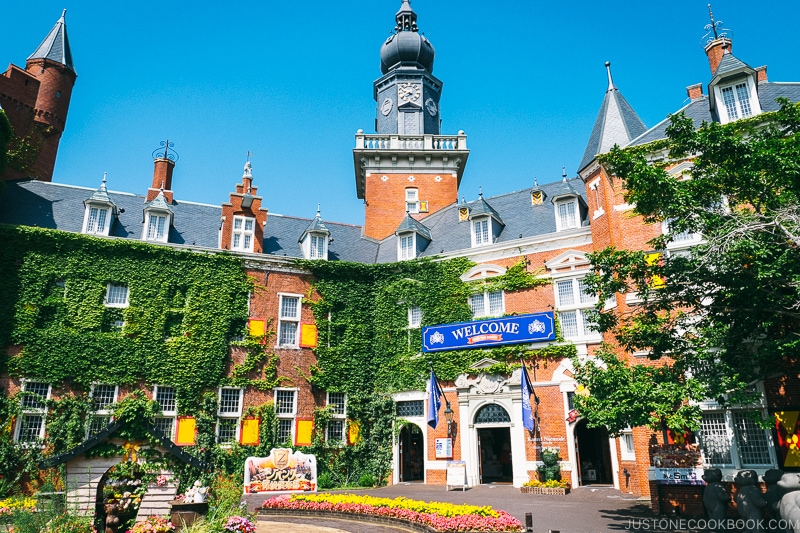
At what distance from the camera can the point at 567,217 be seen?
79.9ft

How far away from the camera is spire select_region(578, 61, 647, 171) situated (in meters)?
22.0

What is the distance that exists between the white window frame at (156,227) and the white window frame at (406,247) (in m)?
11.1

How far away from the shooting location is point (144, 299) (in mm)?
24062

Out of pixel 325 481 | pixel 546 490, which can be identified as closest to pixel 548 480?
pixel 546 490

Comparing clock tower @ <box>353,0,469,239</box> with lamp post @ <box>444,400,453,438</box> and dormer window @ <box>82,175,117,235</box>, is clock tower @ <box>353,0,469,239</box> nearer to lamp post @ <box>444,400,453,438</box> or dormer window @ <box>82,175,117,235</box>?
lamp post @ <box>444,400,453,438</box>

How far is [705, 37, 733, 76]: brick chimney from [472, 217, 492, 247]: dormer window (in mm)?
10962

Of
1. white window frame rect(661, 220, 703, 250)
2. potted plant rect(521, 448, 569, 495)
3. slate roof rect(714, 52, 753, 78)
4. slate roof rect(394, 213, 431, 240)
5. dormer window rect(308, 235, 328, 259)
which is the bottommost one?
potted plant rect(521, 448, 569, 495)

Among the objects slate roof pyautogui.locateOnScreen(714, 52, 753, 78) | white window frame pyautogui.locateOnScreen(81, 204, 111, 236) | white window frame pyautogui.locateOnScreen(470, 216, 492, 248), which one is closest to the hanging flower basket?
white window frame pyautogui.locateOnScreen(470, 216, 492, 248)

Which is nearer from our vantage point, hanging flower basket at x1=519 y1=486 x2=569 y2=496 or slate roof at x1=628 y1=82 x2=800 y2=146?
slate roof at x1=628 y1=82 x2=800 y2=146

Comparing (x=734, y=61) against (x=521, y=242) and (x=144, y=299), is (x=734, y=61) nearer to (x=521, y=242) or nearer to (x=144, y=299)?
(x=521, y=242)

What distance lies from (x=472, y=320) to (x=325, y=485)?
31.5ft

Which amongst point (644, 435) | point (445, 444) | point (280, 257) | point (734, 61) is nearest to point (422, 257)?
point (280, 257)

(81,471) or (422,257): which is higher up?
(422,257)

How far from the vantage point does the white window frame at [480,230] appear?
26.2 m
